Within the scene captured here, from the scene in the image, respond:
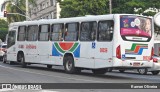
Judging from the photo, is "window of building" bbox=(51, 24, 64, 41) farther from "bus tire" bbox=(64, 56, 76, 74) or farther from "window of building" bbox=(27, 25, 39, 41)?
"window of building" bbox=(27, 25, 39, 41)

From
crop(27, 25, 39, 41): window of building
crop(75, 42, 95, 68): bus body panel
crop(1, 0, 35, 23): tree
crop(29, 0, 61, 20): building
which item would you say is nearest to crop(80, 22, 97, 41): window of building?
crop(75, 42, 95, 68): bus body panel

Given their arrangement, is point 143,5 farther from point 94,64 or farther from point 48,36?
point 94,64

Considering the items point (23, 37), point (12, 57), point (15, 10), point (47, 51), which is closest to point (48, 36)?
point (47, 51)

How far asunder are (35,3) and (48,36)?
2006 inches

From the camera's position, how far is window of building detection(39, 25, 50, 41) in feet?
77.5

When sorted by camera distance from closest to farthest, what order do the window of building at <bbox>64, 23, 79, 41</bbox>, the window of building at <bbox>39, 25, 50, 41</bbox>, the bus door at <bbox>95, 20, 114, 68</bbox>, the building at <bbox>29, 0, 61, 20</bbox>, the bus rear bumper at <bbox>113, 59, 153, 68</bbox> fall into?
the bus rear bumper at <bbox>113, 59, 153, 68</bbox> → the bus door at <bbox>95, 20, 114, 68</bbox> → the window of building at <bbox>64, 23, 79, 41</bbox> → the window of building at <bbox>39, 25, 50, 41</bbox> → the building at <bbox>29, 0, 61, 20</bbox>

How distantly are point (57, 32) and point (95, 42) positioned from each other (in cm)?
365

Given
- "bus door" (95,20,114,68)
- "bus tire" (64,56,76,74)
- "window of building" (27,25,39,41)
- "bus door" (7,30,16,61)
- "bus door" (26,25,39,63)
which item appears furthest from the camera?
"bus door" (7,30,16,61)

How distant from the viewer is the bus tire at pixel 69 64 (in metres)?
21.4

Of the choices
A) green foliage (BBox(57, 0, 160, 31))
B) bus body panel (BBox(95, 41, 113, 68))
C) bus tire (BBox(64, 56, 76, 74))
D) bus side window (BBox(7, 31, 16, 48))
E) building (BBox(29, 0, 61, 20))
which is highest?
building (BBox(29, 0, 61, 20))

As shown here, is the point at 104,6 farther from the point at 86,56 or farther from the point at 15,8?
the point at 15,8

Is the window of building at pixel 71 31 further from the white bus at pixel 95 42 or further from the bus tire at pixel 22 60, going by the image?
the bus tire at pixel 22 60

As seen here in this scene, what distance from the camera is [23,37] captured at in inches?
1039

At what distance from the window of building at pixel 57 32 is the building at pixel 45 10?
132ft
